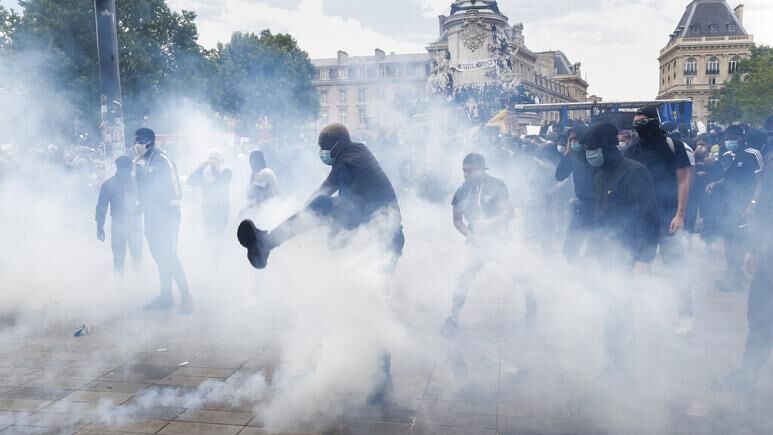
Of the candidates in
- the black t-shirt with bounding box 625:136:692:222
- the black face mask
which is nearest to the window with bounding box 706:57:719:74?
the black t-shirt with bounding box 625:136:692:222

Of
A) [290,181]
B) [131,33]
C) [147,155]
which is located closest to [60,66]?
[131,33]

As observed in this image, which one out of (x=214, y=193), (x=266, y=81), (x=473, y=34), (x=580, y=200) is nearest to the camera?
(x=580, y=200)

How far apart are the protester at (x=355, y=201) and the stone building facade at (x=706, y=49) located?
297 feet

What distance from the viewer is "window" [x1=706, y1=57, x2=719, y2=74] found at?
85750 millimetres

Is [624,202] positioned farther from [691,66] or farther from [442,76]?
[691,66]

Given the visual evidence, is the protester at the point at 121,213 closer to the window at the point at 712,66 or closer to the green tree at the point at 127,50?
the green tree at the point at 127,50

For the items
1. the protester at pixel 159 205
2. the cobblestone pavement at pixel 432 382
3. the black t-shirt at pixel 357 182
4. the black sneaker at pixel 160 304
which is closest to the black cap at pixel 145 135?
the protester at pixel 159 205

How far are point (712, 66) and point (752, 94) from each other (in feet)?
147

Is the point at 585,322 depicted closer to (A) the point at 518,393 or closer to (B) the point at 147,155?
(A) the point at 518,393

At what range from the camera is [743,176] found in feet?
24.5

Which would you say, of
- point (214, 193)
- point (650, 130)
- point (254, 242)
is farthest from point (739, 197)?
point (214, 193)

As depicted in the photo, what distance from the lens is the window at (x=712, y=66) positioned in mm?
85750

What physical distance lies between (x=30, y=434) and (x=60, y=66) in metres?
30.4

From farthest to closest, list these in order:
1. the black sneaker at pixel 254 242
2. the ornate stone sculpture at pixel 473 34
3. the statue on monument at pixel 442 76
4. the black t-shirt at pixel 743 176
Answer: the statue on monument at pixel 442 76 < the ornate stone sculpture at pixel 473 34 < the black t-shirt at pixel 743 176 < the black sneaker at pixel 254 242
